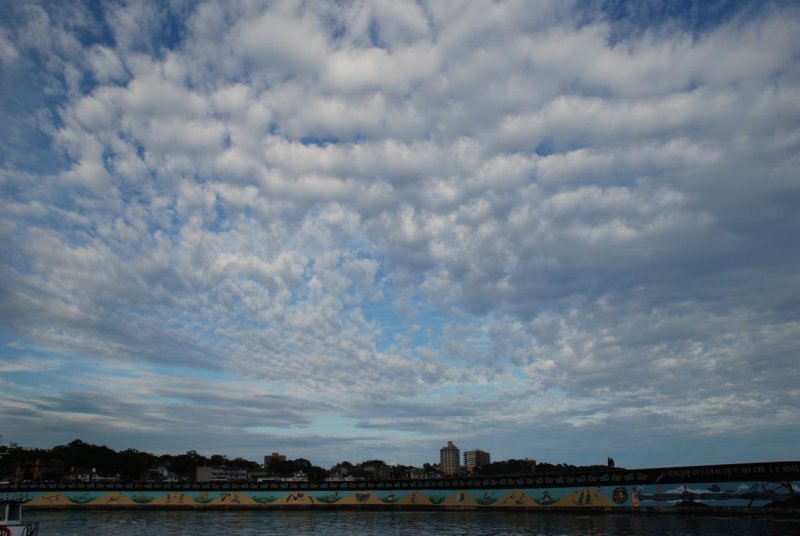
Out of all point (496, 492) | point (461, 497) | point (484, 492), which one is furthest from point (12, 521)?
point (461, 497)

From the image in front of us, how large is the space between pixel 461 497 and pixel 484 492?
3963 millimetres

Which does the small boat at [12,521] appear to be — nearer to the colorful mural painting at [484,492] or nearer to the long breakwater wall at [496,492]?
the colorful mural painting at [484,492]

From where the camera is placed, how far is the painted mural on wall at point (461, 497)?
58375 mm

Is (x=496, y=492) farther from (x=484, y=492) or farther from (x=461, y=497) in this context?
(x=461, y=497)

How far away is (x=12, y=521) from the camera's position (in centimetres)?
3003

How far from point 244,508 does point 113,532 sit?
4796cm

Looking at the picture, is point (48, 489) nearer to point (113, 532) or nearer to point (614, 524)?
point (113, 532)

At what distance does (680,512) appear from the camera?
61688mm

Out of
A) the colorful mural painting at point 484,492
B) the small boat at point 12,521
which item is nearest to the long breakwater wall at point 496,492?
the colorful mural painting at point 484,492

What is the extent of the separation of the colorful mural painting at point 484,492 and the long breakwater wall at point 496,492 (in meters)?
0.09

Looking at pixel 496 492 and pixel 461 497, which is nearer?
pixel 496 492

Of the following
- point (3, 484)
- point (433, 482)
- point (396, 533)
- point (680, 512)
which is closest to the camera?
point (396, 533)

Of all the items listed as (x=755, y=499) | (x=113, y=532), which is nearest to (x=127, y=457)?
(x=113, y=532)

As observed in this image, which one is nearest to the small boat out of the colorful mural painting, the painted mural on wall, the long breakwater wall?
the colorful mural painting
